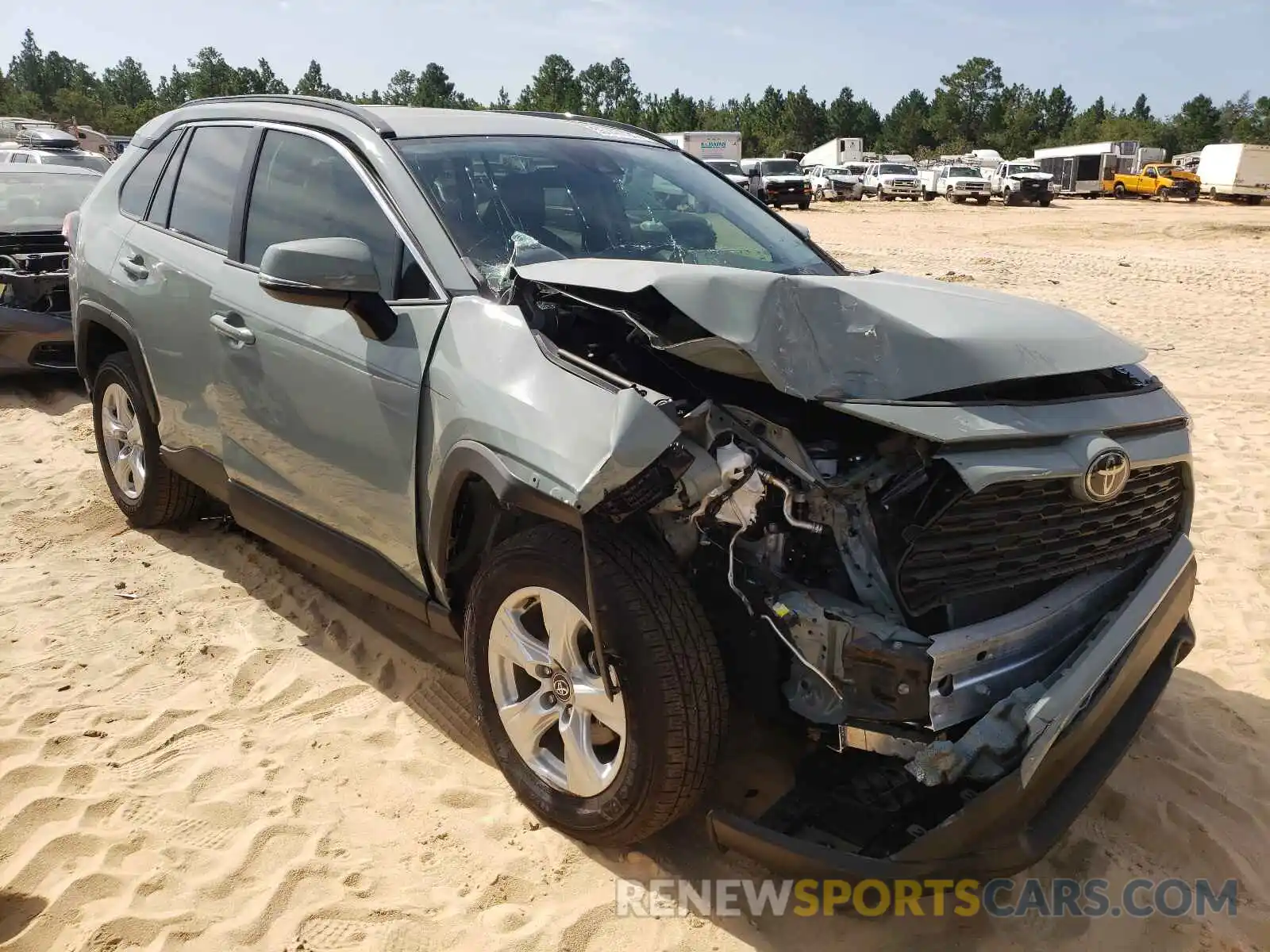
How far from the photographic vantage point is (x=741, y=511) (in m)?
2.35

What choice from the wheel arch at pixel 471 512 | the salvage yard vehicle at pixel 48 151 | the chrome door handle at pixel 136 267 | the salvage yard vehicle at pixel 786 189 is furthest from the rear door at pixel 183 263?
the salvage yard vehicle at pixel 786 189

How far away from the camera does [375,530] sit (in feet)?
10.3

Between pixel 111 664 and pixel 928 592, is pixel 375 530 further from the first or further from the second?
pixel 928 592

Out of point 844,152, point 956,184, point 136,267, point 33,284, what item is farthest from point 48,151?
point 844,152

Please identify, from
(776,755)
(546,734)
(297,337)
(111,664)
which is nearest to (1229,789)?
(776,755)

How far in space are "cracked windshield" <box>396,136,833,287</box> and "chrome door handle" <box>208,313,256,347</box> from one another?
0.84m

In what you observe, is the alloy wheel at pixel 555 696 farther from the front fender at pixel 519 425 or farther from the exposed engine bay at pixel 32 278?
the exposed engine bay at pixel 32 278

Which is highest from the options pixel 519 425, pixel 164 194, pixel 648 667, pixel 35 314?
pixel 164 194

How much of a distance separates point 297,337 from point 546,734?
151 cm

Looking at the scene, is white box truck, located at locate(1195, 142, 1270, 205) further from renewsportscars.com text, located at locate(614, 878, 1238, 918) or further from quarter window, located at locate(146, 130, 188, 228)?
renewsportscars.com text, located at locate(614, 878, 1238, 918)

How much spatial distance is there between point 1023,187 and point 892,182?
198 inches

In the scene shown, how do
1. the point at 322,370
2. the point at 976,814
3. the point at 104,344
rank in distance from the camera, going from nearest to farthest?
the point at 976,814 < the point at 322,370 < the point at 104,344

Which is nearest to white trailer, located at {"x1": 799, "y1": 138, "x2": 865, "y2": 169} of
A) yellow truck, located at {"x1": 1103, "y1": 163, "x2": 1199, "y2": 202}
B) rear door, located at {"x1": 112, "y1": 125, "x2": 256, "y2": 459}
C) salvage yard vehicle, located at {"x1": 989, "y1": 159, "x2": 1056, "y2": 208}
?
yellow truck, located at {"x1": 1103, "y1": 163, "x2": 1199, "y2": 202}

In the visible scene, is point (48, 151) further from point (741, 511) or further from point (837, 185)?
point (837, 185)
